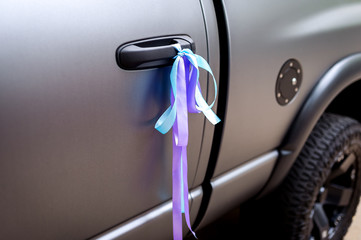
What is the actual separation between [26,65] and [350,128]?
1231 millimetres

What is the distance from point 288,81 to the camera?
123 centimetres

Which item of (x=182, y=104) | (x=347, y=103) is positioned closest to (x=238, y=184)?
(x=182, y=104)

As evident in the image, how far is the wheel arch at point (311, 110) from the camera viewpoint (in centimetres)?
133

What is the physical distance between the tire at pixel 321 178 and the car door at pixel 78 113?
70cm

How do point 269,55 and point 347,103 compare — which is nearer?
point 269,55

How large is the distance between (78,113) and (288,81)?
673 millimetres

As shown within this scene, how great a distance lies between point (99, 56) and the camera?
79cm

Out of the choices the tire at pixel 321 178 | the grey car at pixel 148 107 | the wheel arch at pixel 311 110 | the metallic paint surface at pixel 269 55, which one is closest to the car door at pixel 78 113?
the grey car at pixel 148 107

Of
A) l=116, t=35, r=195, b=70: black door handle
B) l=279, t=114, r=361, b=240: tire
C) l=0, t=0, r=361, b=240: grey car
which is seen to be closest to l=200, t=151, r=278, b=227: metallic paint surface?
l=0, t=0, r=361, b=240: grey car

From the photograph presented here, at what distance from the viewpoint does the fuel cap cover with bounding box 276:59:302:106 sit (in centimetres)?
120

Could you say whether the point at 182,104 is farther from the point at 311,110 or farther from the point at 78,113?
the point at 311,110

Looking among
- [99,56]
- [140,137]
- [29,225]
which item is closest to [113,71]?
[99,56]

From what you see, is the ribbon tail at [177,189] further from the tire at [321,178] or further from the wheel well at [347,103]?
the wheel well at [347,103]

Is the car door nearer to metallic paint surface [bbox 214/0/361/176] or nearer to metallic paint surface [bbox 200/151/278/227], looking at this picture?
metallic paint surface [bbox 214/0/361/176]
